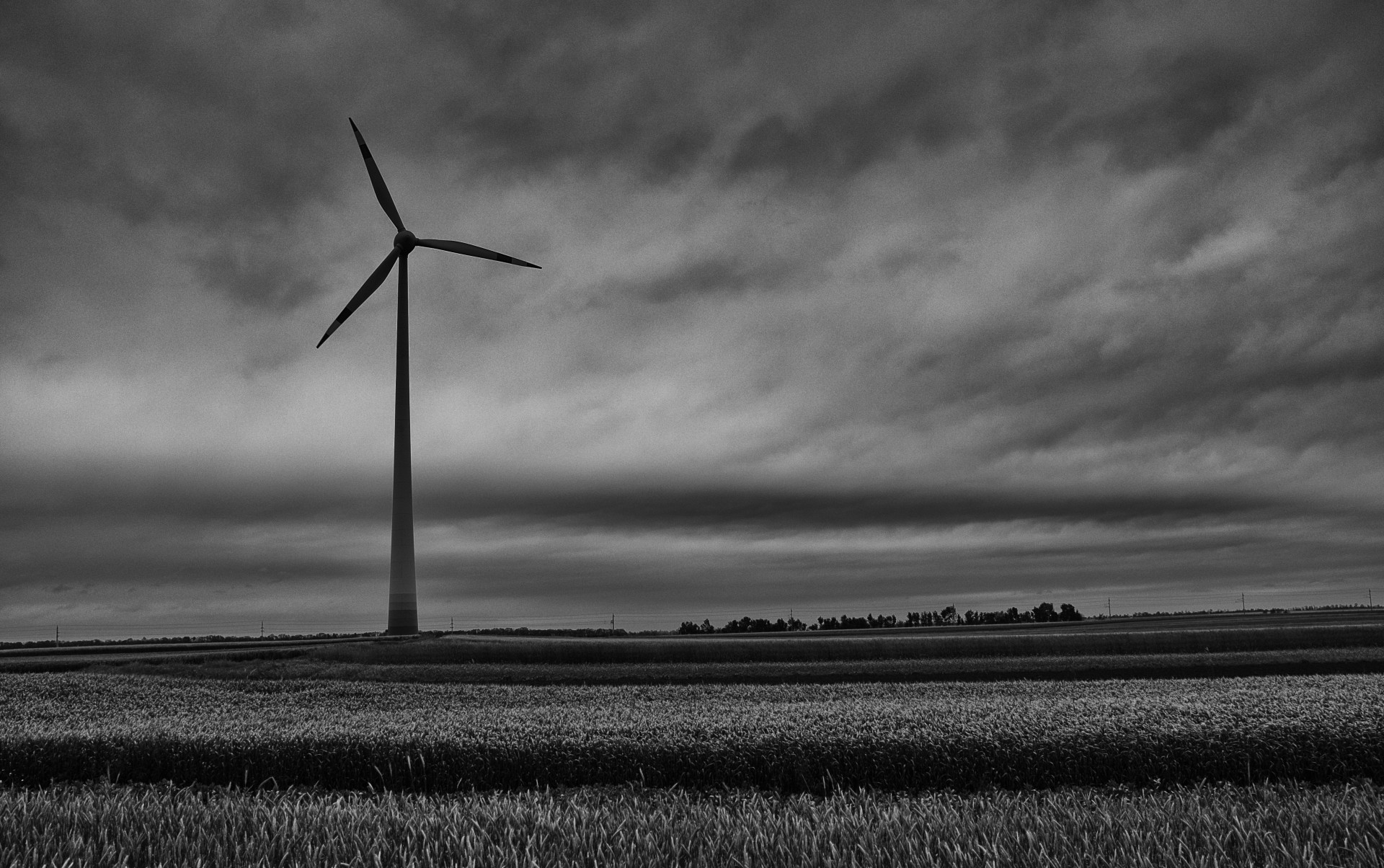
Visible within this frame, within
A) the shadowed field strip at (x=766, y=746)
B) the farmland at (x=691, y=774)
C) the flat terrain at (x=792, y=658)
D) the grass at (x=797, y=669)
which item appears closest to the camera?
the farmland at (x=691, y=774)

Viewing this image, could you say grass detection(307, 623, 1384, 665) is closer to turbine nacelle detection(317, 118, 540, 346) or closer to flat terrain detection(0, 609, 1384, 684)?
flat terrain detection(0, 609, 1384, 684)

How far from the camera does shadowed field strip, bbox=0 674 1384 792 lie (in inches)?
439

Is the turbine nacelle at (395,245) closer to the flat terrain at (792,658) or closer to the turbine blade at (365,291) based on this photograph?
the turbine blade at (365,291)

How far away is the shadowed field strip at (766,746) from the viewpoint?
1115cm

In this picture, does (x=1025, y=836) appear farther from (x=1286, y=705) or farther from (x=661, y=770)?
(x=1286, y=705)

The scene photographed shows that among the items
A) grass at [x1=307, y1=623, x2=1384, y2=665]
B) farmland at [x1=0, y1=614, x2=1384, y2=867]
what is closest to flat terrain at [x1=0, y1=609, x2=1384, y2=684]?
grass at [x1=307, y1=623, x2=1384, y2=665]

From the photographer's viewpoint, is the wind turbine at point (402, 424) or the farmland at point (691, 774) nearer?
the farmland at point (691, 774)

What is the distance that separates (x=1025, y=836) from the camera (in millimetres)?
5867

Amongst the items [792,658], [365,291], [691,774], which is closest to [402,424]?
[365,291]

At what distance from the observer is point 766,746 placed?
11.3 m

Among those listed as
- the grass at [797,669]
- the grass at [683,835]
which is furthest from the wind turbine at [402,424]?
the grass at [683,835]

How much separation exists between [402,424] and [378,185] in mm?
16312

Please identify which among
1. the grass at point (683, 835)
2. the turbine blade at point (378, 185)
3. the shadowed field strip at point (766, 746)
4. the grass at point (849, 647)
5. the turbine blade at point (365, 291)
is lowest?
the grass at point (849, 647)

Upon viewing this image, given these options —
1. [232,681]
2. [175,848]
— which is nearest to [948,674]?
[232,681]
